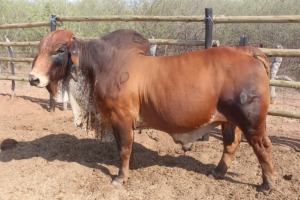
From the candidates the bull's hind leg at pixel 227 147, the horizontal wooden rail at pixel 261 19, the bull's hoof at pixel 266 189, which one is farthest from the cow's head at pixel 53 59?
the bull's hoof at pixel 266 189

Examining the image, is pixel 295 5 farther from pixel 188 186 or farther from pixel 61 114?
pixel 188 186

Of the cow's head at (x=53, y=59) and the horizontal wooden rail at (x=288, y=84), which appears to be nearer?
the cow's head at (x=53, y=59)

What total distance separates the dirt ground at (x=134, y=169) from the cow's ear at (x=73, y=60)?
119 centimetres

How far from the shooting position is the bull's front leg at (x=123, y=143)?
4.25m

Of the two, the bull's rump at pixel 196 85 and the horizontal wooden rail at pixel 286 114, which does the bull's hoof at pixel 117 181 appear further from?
the horizontal wooden rail at pixel 286 114

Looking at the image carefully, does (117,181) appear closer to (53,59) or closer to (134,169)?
(134,169)

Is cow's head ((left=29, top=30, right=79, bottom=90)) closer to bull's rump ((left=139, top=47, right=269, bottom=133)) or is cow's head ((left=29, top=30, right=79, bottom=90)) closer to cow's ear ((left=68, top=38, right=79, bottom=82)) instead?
cow's ear ((left=68, top=38, right=79, bottom=82))

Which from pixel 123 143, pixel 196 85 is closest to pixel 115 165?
pixel 123 143

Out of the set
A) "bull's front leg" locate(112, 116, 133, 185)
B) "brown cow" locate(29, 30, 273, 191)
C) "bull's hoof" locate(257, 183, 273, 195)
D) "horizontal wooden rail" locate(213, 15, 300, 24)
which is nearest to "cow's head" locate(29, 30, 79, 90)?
"brown cow" locate(29, 30, 273, 191)

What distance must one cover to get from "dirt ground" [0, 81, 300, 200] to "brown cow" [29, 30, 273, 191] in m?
0.26

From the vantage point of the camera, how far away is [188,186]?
14.0 ft

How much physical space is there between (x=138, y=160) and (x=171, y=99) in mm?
1416

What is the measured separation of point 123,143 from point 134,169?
2.01 ft

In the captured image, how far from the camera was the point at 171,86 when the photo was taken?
4.02 meters
